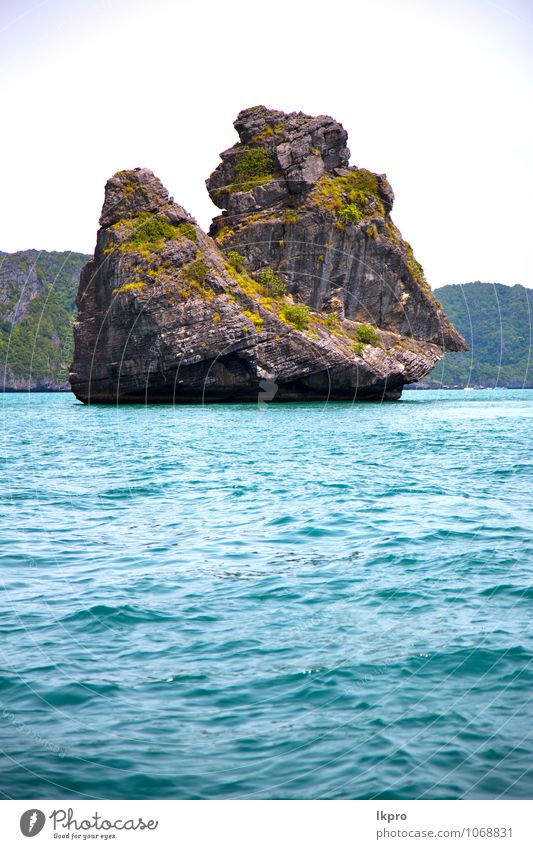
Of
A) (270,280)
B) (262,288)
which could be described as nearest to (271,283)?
(270,280)

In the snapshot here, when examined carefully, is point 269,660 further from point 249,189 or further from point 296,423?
point 249,189

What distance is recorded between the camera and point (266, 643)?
9492 millimetres

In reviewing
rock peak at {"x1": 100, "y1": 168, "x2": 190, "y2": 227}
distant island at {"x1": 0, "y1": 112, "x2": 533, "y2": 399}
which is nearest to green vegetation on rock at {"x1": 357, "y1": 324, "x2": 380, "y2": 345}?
distant island at {"x1": 0, "y1": 112, "x2": 533, "y2": 399}

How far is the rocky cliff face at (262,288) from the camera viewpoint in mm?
72188

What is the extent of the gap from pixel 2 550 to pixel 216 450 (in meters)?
18.6

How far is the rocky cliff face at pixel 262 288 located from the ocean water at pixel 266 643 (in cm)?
5253

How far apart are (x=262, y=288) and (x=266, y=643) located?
7330 centimetres

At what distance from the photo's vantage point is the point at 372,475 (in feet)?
81.4

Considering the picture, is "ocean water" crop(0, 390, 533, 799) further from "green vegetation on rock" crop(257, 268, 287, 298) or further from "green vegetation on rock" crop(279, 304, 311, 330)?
"green vegetation on rock" crop(257, 268, 287, 298)

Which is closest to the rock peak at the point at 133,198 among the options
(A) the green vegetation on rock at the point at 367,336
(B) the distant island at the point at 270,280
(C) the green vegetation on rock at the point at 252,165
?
(B) the distant island at the point at 270,280

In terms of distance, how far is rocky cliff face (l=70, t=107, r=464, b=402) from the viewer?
7219 cm

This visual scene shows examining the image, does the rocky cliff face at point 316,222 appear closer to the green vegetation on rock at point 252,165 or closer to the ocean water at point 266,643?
the green vegetation on rock at point 252,165

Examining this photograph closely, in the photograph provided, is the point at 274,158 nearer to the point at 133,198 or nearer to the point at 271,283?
the point at 271,283
